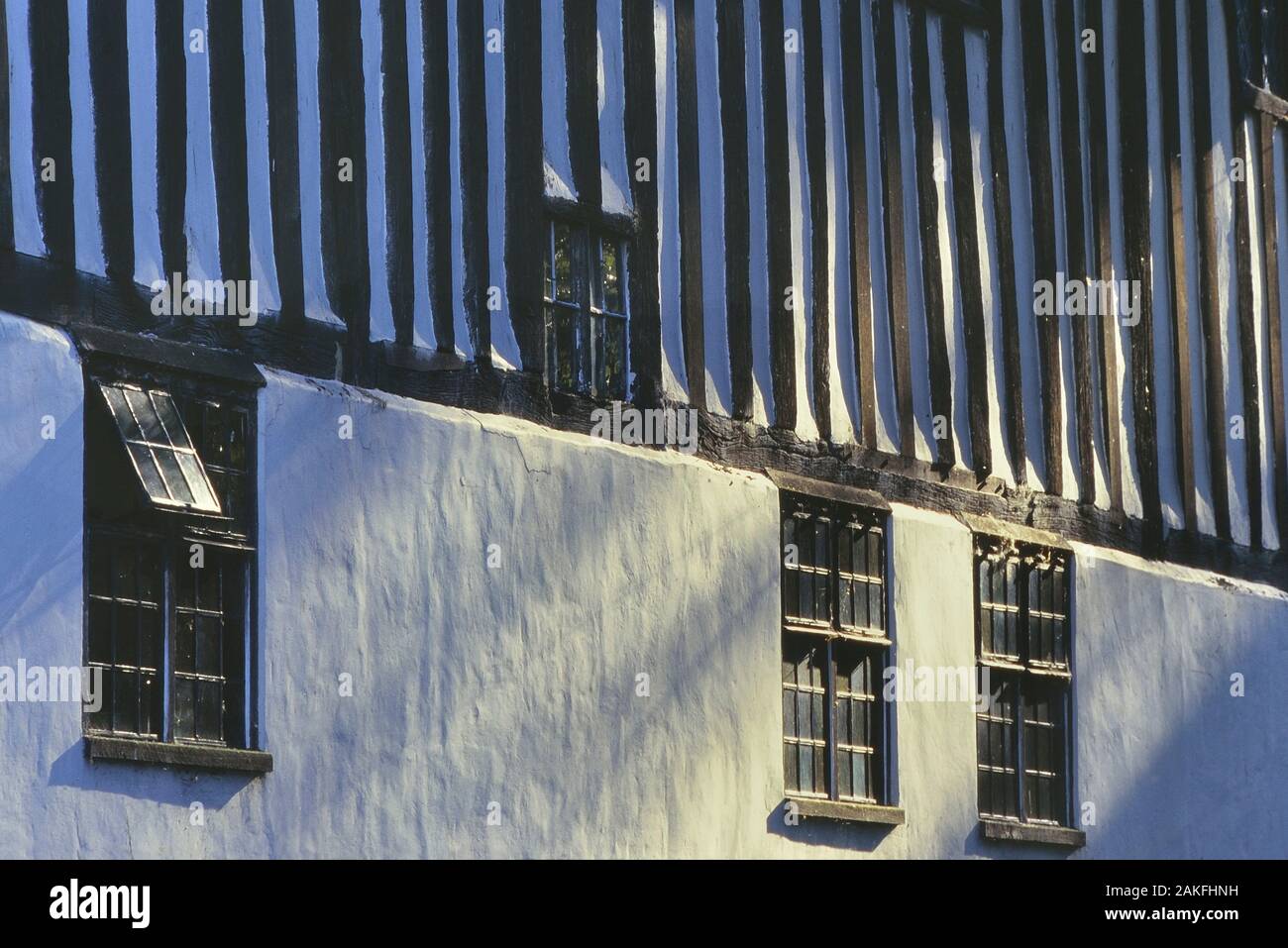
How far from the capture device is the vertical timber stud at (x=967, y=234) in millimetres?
14672

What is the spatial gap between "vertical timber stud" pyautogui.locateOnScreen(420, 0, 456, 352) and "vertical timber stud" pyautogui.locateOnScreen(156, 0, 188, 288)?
1571 millimetres

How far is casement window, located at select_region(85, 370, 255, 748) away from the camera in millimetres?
9680

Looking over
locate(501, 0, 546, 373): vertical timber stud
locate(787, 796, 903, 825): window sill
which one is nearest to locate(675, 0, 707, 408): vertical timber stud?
locate(501, 0, 546, 373): vertical timber stud

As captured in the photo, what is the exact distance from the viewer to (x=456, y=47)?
11.8 m

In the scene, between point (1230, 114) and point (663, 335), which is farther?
point (1230, 114)

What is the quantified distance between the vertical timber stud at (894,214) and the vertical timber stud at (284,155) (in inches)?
183

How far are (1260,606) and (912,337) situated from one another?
13.9ft

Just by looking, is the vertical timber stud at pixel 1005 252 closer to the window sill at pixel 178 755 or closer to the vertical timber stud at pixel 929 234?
the vertical timber stud at pixel 929 234

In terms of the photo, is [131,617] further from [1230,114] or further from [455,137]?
[1230,114]

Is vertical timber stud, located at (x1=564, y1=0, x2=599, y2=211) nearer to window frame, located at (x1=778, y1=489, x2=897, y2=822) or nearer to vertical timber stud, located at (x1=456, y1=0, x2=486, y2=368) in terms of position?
vertical timber stud, located at (x1=456, y1=0, x2=486, y2=368)

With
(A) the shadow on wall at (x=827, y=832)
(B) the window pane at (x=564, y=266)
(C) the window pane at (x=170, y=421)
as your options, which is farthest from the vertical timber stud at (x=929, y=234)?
(C) the window pane at (x=170, y=421)

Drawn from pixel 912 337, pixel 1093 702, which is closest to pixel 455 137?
pixel 912 337

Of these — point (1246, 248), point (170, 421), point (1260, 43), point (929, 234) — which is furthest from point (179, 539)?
point (1260, 43)

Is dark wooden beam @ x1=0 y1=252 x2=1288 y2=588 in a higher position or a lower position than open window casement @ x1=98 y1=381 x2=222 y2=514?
higher
